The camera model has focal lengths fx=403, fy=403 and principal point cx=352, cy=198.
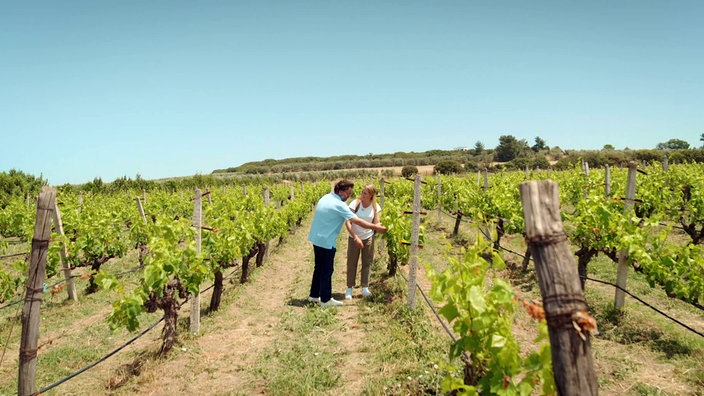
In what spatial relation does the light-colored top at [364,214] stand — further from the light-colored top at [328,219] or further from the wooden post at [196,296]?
the wooden post at [196,296]

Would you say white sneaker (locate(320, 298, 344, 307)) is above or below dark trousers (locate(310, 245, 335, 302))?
below

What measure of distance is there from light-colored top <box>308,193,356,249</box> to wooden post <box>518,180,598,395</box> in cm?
403

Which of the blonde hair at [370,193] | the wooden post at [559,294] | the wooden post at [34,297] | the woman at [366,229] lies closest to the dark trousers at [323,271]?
the woman at [366,229]

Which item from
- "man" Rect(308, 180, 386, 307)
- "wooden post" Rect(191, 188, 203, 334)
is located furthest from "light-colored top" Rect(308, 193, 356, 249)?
"wooden post" Rect(191, 188, 203, 334)

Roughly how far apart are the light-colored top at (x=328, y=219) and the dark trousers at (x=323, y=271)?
13cm

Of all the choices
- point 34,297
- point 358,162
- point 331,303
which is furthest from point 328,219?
point 358,162

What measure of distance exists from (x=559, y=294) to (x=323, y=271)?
15.2ft

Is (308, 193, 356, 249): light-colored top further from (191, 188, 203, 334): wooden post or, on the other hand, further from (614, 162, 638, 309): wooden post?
(614, 162, 638, 309): wooden post

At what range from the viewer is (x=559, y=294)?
5.61 feet

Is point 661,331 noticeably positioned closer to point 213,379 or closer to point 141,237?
point 213,379

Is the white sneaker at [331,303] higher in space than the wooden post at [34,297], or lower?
lower

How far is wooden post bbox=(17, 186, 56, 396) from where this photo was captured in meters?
3.06

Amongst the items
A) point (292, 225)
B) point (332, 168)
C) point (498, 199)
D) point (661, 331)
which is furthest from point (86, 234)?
point (332, 168)

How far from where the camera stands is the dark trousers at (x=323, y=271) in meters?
5.96
